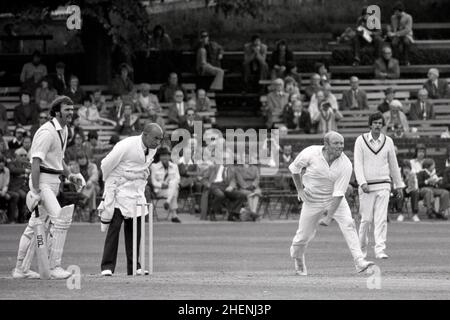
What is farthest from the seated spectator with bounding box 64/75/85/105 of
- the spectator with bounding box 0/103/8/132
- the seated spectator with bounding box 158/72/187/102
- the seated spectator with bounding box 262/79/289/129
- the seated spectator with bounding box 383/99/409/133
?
the seated spectator with bounding box 383/99/409/133

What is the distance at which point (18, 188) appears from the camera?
26906 millimetres

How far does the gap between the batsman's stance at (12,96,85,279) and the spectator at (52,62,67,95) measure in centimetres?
1656

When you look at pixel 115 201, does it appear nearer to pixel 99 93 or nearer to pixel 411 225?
pixel 411 225

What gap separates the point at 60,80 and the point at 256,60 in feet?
18.5

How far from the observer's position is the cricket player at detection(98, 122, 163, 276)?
54.7 feet

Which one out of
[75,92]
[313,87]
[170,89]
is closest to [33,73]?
[75,92]

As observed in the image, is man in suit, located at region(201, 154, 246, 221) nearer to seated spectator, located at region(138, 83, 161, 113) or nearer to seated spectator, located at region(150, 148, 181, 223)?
seated spectator, located at region(150, 148, 181, 223)

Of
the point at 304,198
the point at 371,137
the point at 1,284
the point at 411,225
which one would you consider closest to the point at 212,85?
the point at 411,225

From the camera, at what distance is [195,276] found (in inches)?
680
